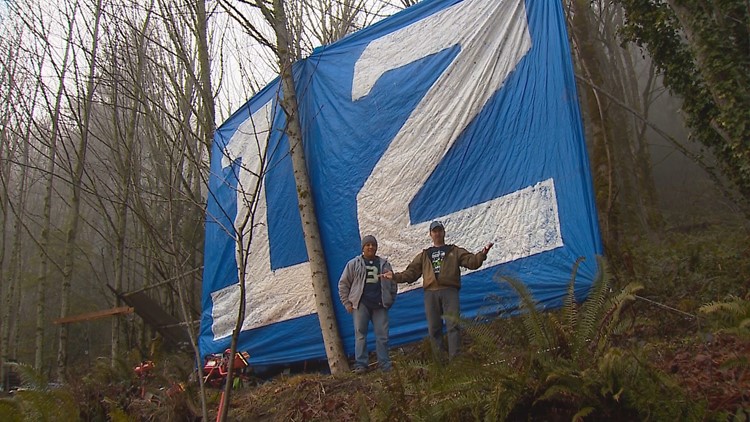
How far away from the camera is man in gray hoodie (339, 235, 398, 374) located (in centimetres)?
574

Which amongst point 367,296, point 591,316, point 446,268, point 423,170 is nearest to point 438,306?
point 446,268

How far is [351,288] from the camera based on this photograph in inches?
234

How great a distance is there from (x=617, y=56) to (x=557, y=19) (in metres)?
12.9

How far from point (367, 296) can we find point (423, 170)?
1.43 m

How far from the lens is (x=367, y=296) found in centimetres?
582

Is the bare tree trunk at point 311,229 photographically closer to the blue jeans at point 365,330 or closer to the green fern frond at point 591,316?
the blue jeans at point 365,330

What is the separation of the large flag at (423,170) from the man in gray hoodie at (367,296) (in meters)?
0.45

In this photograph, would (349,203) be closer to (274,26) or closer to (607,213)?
(274,26)

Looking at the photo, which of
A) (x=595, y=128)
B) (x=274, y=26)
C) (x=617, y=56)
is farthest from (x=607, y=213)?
(x=617, y=56)

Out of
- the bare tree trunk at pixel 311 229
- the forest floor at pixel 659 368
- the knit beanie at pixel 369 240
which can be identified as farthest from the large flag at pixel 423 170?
the forest floor at pixel 659 368

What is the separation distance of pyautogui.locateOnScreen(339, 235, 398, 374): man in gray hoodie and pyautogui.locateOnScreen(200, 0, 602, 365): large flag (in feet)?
1.48

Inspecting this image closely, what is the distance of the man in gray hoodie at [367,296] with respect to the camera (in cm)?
574

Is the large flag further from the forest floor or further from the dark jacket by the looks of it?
the forest floor

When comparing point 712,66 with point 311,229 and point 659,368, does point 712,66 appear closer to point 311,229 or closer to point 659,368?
point 659,368
